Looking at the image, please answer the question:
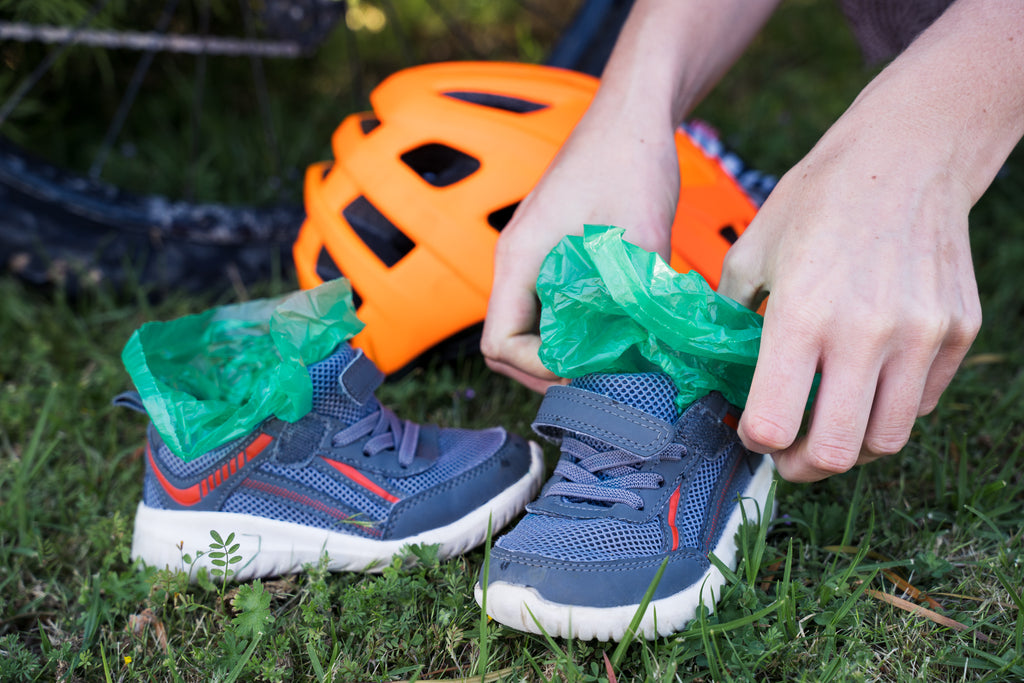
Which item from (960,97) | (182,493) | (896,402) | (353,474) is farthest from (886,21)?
(182,493)

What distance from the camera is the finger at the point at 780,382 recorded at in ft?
3.49

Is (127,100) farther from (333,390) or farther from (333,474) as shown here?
(333,474)

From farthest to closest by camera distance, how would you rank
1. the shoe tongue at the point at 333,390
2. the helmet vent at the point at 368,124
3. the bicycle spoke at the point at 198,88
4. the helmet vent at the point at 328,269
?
the bicycle spoke at the point at 198,88 < the helmet vent at the point at 368,124 < the helmet vent at the point at 328,269 < the shoe tongue at the point at 333,390

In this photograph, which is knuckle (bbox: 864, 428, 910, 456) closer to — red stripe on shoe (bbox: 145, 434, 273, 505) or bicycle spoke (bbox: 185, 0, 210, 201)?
red stripe on shoe (bbox: 145, 434, 273, 505)

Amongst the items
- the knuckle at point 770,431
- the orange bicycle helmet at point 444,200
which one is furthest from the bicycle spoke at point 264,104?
the knuckle at point 770,431

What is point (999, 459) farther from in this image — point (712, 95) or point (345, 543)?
point (712, 95)

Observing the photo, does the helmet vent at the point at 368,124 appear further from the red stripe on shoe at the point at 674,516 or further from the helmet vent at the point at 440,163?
the red stripe on shoe at the point at 674,516

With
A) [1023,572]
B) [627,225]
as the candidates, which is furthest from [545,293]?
[1023,572]

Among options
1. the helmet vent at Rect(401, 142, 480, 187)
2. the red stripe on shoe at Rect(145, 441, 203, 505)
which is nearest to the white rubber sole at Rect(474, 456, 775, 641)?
the red stripe on shoe at Rect(145, 441, 203, 505)

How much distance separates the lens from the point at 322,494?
145cm

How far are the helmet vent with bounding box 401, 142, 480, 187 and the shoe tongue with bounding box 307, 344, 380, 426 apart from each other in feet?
1.75

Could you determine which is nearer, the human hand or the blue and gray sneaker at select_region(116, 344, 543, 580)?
the human hand

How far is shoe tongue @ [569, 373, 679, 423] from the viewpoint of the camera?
131 cm

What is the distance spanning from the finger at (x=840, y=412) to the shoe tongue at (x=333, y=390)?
0.85 metres
